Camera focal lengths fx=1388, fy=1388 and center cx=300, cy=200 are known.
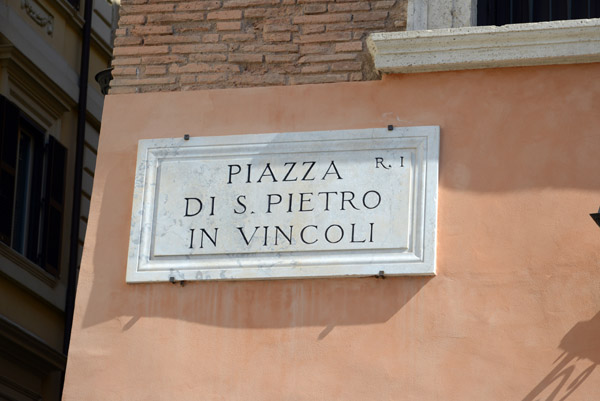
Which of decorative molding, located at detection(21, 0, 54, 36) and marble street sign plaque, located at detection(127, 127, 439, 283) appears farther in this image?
decorative molding, located at detection(21, 0, 54, 36)

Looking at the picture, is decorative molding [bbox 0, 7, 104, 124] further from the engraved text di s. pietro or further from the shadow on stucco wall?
the engraved text di s. pietro

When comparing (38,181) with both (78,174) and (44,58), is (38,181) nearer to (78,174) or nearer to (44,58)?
(78,174)

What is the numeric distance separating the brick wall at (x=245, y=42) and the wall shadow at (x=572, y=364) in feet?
6.20

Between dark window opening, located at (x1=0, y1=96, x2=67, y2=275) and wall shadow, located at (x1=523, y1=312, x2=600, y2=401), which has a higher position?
dark window opening, located at (x1=0, y1=96, x2=67, y2=275)

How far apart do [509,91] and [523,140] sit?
314 millimetres

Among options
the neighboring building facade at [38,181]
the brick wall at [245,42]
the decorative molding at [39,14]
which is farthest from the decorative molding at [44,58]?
the brick wall at [245,42]

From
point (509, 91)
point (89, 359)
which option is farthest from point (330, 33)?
→ point (89, 359)

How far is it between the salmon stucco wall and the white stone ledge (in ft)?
0.24

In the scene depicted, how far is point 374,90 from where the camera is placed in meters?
7.80

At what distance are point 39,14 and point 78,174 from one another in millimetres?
1571

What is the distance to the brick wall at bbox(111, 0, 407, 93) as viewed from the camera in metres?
7.93

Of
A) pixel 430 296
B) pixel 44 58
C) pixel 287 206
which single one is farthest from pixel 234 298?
pixel 44 58

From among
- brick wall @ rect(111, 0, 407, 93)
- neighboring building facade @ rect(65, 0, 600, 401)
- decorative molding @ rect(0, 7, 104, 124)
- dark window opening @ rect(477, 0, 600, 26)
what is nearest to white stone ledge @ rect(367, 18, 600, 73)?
neighboring building facade @ rect(65, 0, 600, 401)

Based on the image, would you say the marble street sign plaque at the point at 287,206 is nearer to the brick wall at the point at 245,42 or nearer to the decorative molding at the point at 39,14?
the brick wall at the point at 245,42
